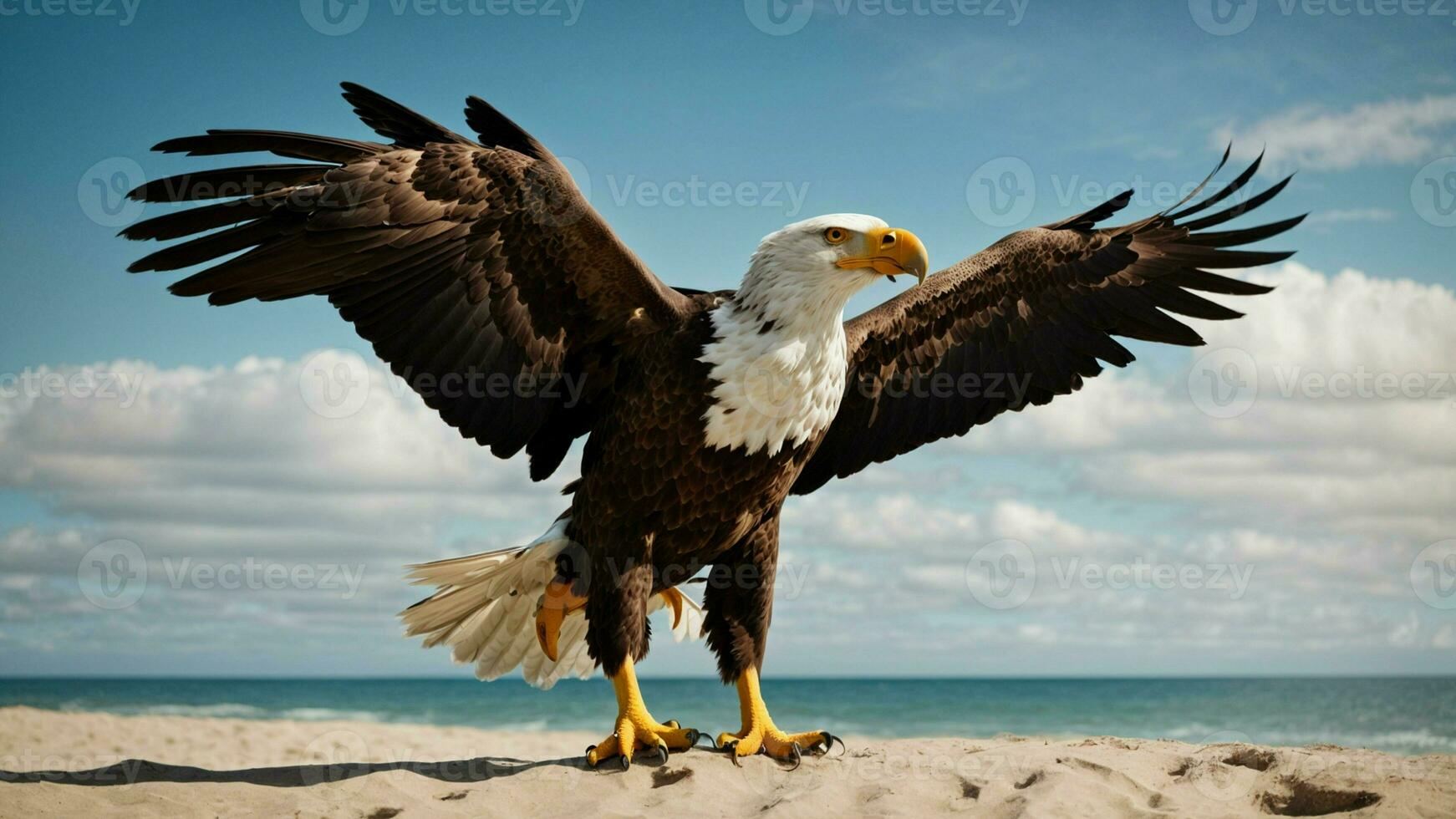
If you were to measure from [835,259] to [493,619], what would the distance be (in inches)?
98.8

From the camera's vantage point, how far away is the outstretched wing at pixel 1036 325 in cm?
501

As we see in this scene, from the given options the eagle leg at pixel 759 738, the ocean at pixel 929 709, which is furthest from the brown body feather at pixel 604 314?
the ocean at pixel 929 709

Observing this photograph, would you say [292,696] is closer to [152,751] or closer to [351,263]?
[152,751]

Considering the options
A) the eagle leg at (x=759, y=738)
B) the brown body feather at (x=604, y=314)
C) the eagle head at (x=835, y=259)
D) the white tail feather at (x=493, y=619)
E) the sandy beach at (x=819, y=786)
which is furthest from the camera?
the white tail feather at (x=493, y=619)

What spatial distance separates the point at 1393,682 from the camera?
34469 mm

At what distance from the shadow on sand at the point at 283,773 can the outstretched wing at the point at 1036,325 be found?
197cm

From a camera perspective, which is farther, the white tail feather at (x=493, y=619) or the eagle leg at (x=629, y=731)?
the white tail feather at (x=493, y=619)

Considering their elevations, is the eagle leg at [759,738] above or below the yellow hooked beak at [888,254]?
below

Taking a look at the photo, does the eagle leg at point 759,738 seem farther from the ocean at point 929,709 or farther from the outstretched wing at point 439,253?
the ocean at point 929,709

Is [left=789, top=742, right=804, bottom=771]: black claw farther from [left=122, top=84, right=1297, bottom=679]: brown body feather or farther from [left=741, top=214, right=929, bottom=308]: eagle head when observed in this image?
[left=741, top=214, right=929, bottom=308]: eagle head

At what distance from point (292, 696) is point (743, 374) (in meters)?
38.9

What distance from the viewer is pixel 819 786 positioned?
390 cm

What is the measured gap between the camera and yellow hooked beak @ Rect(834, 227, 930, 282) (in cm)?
409

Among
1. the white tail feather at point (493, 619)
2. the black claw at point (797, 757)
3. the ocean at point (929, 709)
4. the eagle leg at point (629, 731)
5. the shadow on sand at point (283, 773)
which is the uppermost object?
the white tail feather at point (493, 619)
